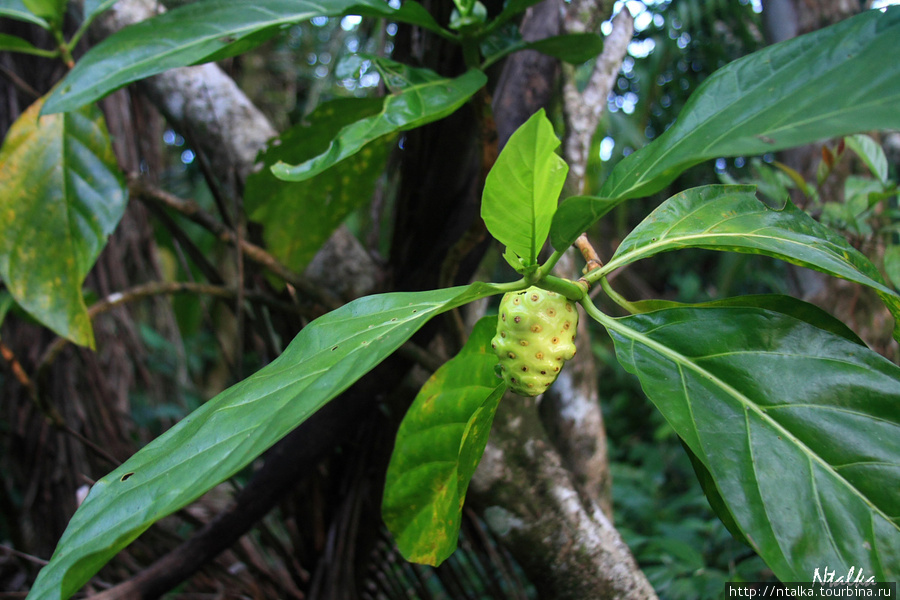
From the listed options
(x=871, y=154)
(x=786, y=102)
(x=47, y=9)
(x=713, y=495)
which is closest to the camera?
(x=786, y=102)

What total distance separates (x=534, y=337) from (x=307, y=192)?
469 mm

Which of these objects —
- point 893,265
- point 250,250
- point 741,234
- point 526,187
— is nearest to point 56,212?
point 250,250

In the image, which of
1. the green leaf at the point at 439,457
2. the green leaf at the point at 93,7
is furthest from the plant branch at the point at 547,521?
the green leaf at the point at 93,7

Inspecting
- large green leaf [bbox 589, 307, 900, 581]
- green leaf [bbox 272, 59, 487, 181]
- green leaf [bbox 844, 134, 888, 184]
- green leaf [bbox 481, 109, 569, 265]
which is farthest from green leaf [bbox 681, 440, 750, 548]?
green leaf [bbox 844, 134, 888, 184]

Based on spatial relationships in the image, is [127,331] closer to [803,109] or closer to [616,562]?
[616,562]

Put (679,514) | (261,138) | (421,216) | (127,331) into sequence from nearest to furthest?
1. (421,216)
2. (261,138)
3. (127,331)
4. (679,514)

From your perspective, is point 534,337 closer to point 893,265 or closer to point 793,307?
point 793,307

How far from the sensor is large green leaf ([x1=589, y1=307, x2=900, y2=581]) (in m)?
0.27

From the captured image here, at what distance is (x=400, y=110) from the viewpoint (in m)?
0.41

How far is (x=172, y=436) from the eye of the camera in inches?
11.8

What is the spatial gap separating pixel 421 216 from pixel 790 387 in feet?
1.51

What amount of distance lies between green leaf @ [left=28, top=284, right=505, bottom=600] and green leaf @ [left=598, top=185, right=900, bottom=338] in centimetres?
12

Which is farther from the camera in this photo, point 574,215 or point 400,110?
point 400,110

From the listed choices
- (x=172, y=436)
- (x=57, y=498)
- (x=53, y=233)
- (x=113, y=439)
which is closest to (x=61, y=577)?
(x=172, y=436)
